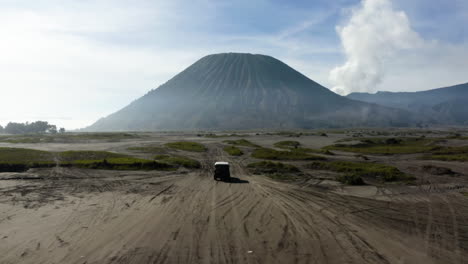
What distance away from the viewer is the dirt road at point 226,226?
1169cm

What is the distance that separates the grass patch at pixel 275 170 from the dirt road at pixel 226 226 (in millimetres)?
5949

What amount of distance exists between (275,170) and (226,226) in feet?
64.9

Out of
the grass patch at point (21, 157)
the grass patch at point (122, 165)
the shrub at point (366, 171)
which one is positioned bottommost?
the shrub at point (366, 171)

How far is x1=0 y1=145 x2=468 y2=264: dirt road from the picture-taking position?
11.7 m

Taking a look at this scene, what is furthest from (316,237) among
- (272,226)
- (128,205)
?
(128,205)

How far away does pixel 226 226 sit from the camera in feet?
48.9

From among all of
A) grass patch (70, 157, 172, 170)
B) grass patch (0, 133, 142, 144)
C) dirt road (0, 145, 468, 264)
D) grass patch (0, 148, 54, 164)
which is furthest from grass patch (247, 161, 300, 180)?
grass patch (0, 133, 142, 144)

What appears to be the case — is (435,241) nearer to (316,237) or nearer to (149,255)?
(316,237)

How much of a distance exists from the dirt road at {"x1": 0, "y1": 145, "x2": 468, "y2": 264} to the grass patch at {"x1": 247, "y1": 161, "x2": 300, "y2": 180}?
595cm

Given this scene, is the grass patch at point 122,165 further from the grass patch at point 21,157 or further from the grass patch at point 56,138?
the grass patch at point 56,138

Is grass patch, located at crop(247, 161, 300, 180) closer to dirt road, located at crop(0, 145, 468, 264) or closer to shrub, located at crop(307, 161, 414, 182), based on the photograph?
shrub, located at crop(307, 161, 414, 182)

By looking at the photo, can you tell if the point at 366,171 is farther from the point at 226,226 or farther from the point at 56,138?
the point at 56,138

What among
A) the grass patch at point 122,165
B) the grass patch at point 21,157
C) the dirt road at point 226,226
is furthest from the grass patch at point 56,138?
the dirt road at point 226,226

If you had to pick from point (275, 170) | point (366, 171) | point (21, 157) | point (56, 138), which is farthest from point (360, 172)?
point (56, 138)
